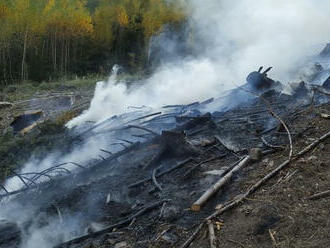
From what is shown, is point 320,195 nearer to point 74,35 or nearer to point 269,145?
point 269,145

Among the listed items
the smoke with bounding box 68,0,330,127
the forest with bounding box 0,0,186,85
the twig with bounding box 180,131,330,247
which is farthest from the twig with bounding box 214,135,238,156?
the forest with bounding box 0,0,186,85

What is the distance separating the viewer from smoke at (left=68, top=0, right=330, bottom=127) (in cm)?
1328

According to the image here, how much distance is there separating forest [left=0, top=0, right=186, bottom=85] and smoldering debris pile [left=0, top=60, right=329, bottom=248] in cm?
2176

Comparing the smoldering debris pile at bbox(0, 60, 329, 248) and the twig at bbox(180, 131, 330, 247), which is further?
the smoldering debris pile at bbox(0, 60, 329, 248)

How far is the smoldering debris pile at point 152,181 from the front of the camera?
18.2 ft

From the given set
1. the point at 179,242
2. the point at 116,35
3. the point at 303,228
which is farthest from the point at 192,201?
the point at 116,35

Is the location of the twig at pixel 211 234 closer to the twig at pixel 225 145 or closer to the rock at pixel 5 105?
the twig at pixel 225 145

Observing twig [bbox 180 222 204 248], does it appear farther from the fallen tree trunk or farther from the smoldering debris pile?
the fallen tree trunk

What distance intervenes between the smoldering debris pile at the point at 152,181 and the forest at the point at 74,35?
71.4 feet

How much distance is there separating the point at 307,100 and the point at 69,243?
22.3 feet

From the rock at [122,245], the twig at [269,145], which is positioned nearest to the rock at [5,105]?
the twig at [269,145]

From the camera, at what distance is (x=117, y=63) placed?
120ft

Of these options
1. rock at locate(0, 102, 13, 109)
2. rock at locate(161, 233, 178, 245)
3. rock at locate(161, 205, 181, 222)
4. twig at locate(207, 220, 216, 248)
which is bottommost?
rock at locate(0, 102, 13, 109)

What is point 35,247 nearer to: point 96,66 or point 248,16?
point 248,16
